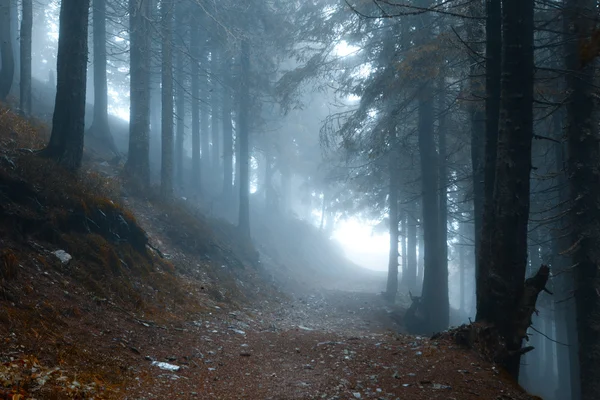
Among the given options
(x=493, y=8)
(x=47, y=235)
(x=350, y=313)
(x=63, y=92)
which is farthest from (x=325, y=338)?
(x=350, y=313)

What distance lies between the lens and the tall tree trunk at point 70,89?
979 centimetres

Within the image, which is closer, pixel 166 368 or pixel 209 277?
pixel 166 368

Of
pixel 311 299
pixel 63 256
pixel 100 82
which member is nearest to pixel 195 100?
pixel 100 82

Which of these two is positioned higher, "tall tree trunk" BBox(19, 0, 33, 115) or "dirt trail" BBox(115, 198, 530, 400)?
"tall tree trunk" BBox(19, 0, 33, 115)

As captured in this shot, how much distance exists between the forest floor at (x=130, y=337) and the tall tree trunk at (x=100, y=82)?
8.90m

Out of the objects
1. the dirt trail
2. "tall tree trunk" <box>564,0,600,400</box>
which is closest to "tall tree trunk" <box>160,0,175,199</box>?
Answer: the dirt trail

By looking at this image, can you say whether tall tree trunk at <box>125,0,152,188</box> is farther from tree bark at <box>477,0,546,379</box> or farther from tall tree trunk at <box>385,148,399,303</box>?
tree bark at <box>477,0,546,379</box>

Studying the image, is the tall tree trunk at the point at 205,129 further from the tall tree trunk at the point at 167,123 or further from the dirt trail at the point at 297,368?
the dirt trail at the point at 297,368

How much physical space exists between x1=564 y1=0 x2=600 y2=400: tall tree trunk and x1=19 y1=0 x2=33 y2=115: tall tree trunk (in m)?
15.9

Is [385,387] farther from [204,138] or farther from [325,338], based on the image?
[204,138]

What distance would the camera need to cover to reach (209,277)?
14102mm

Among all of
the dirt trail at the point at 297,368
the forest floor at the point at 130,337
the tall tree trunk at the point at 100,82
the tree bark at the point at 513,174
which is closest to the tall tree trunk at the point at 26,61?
Result: the tall tree trunk at the point at 100,82

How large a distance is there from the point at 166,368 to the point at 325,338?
154 inches

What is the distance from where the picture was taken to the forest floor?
5004 mm
